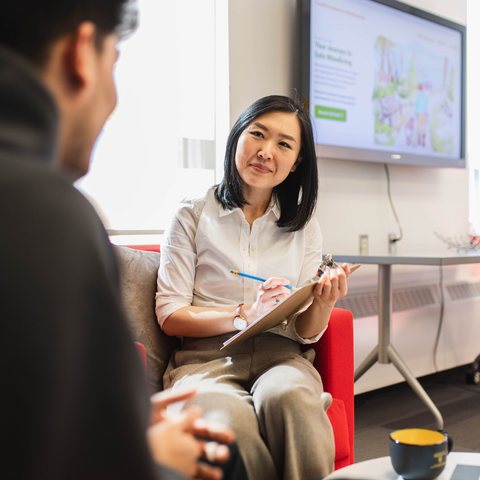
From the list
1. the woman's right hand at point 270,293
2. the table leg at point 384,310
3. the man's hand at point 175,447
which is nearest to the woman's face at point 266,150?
the woman's right hand at point 270,293

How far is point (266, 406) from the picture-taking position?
40.6 inches

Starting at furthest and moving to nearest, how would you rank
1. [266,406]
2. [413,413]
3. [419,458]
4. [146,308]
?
[413,413] < [146,308] < [266,406] < [419,458]

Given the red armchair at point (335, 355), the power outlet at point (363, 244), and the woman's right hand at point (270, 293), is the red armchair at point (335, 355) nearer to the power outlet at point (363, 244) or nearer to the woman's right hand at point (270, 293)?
the woman's right hand at point (270, 293)

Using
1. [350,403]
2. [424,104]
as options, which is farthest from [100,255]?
[424,104]

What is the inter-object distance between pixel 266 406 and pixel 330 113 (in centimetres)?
162

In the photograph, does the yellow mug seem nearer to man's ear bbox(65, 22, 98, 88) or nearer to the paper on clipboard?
the paper on clipboard

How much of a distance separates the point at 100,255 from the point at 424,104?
2.78 metres

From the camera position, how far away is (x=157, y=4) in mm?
2035

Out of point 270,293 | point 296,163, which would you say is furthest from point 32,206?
point 296,163

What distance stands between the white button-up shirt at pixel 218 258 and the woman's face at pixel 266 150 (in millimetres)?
118

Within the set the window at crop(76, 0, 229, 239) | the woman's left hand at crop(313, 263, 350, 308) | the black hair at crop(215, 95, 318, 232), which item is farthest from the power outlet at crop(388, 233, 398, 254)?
the woman's left hand at crop(313, 263, 350, 308)

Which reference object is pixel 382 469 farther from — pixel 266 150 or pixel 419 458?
pixel 266 150

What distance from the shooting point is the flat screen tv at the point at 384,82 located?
2233 millimetres

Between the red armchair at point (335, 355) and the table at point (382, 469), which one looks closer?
the table at point (382, 469)
